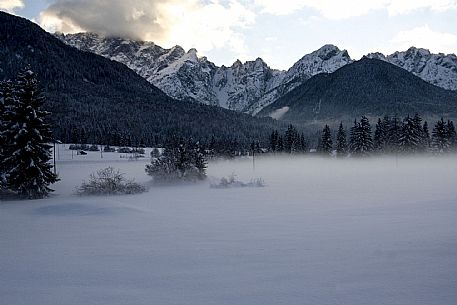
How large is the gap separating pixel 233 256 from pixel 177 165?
37802 millimetres

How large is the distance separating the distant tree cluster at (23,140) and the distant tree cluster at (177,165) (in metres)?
16.6

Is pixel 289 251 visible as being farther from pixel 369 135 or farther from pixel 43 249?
pixel 369 135

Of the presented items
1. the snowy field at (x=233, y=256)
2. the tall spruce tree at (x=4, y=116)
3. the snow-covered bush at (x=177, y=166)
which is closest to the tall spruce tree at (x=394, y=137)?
the snow-covered bush at (x=177, y=166)

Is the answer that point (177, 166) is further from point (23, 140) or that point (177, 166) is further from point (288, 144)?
point (288, 144)

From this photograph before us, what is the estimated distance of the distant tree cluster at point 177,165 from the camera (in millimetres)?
48406

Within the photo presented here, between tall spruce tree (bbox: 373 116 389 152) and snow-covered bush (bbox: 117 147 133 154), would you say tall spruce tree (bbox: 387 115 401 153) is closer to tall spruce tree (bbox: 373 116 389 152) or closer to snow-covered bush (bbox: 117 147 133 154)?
tall spruce tree (bbox: 373 116 389 152)

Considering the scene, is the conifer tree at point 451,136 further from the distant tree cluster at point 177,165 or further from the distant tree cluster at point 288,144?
the distant tree cluster at point 177,165

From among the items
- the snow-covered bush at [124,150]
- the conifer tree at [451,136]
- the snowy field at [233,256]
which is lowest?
the snowy field at [233,256]

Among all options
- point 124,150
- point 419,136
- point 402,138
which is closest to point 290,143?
point 402,138

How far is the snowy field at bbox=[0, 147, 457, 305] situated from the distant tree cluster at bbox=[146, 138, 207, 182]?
24.6 metres

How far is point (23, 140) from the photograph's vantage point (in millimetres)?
32719

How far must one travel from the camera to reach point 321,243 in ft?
44.4

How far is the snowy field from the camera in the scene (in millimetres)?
8523

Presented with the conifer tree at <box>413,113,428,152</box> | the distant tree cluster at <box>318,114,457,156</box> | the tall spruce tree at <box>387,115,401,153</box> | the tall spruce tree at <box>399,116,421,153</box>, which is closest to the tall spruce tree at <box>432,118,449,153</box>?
the distant tree cluster at <box>318,114,457,156</box>
